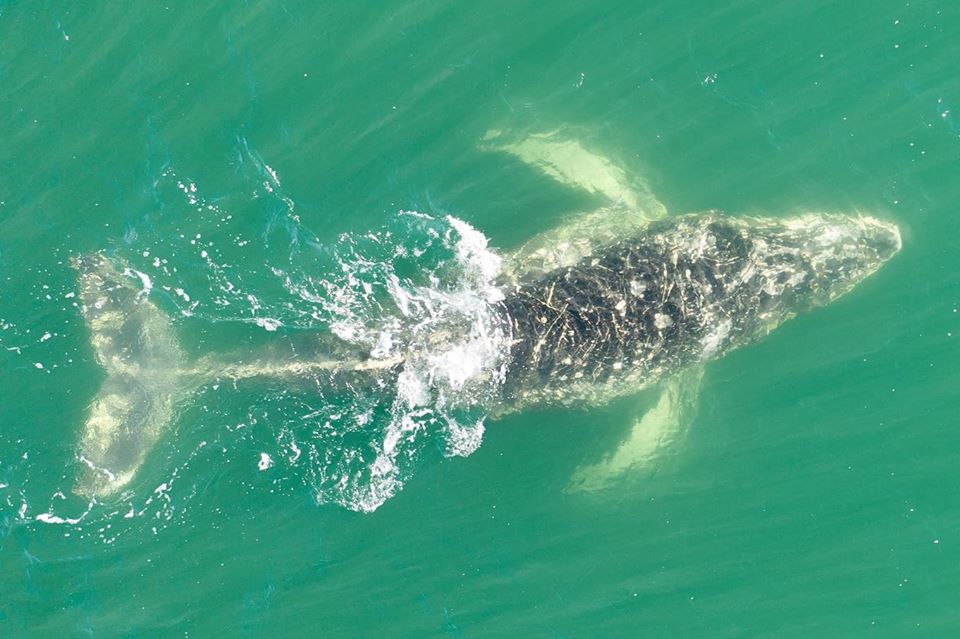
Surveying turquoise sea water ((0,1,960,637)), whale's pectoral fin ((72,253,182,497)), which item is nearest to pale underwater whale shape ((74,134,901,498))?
whale's pectoral fin ((72,253,182,497))

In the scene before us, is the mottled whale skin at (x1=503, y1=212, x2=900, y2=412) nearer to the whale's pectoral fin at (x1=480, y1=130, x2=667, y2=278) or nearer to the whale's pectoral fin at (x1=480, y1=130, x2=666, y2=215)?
the whale's pectoral fin at (x1=480, y1=130, x2=667, y2=278)

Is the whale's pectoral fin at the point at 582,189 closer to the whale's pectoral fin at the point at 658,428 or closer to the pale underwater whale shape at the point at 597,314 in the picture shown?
the pale underwater whale shape at the point at 597,314

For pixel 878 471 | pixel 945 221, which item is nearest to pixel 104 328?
pixel 878 471

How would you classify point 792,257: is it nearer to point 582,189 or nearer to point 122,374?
point 582,189

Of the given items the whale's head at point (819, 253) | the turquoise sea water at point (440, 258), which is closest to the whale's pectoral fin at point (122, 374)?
the turquoise sea water at point (440, 258)

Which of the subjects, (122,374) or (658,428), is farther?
(658,428)

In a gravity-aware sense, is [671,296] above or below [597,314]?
below

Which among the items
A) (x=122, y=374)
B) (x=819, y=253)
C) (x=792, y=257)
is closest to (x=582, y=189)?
(x=792, y=257)
